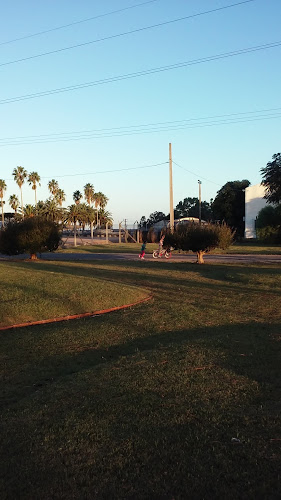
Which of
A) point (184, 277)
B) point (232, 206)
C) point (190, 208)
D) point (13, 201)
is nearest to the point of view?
point (184, 277)

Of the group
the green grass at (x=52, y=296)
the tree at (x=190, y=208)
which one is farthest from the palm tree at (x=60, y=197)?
the green grass at (x=52, y=296)

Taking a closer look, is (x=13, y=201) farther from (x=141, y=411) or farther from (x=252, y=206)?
(x=141, y=411)

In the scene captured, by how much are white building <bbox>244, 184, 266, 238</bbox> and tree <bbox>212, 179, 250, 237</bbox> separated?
10.3 feet

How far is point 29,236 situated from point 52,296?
17.9m

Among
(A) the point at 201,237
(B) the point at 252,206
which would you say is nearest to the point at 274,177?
(A) the point at 201,237

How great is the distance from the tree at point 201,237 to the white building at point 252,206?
144ft

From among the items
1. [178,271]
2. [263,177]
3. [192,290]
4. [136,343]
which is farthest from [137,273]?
[263,177]

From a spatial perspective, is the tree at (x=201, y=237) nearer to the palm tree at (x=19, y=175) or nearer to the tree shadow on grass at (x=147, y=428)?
the tree shadow on grass at (x=147, y=428)

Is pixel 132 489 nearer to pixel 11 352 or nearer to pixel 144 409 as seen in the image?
pixel 144 409

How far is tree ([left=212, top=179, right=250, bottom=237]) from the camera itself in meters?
73.3

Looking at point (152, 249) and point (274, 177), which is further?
point (152, 249)

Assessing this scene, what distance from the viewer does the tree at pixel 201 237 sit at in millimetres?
25719

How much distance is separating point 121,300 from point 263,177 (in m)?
22.5

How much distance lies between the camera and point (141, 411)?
15.2 ft
